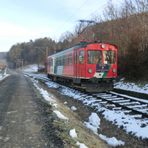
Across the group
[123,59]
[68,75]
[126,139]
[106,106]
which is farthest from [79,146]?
[123,59]

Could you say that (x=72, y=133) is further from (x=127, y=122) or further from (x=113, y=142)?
(x=127, y=122)

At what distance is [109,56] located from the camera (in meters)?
20.4

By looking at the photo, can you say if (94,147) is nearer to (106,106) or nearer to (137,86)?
(106,106)

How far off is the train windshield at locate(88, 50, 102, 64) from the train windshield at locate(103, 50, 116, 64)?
0.32 m

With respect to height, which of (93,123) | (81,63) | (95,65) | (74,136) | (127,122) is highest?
(81,63)

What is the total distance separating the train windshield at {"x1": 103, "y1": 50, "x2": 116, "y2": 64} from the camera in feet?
66.1

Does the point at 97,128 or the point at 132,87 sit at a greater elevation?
the point at 132,87

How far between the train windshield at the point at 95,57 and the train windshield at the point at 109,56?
0.32 metres

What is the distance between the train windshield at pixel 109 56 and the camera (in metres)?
20.2

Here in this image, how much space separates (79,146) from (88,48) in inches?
536

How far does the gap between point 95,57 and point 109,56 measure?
971 millimetres

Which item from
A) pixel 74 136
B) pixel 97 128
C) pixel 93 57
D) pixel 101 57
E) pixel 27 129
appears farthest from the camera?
pixel 101 57

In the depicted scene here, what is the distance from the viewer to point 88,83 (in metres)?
19.4

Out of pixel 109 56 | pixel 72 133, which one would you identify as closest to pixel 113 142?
pixel 72 133
